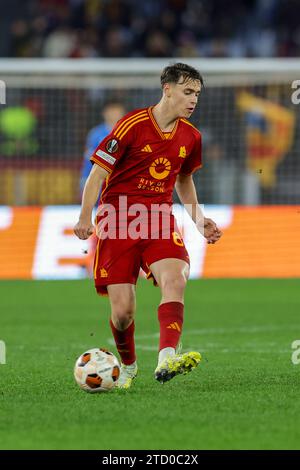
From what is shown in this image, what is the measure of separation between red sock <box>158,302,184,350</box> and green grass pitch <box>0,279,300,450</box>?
32 cm

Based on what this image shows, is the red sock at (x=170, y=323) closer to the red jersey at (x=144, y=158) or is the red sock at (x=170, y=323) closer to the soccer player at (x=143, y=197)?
the soccer player at (x=143, y=197)

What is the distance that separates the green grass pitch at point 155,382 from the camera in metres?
5.32

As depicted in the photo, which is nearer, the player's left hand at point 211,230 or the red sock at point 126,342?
the red sock at point 126,342

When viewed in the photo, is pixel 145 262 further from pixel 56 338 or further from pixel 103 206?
pixel 56 338

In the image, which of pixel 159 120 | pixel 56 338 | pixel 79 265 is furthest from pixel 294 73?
pixel 159 120

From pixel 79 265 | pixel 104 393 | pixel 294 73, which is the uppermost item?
pixel 294 73

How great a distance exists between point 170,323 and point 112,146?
3.87ft

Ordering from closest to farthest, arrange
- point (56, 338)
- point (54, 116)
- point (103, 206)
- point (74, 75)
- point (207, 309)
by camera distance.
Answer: point (103, 206), point (56, 338), point (207, 309), point (74, 75), point (54, 116)

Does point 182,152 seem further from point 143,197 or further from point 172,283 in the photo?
point 172,283

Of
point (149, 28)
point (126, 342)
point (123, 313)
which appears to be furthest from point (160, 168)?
point (149, 28)

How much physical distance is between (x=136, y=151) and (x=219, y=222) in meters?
8.48

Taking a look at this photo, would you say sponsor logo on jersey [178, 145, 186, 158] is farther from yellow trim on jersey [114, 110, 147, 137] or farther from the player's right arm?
the player's right arm

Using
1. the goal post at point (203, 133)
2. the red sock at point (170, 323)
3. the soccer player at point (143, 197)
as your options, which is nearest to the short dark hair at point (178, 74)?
the soccer player at point (143, 197)

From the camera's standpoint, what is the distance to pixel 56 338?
395 inches
